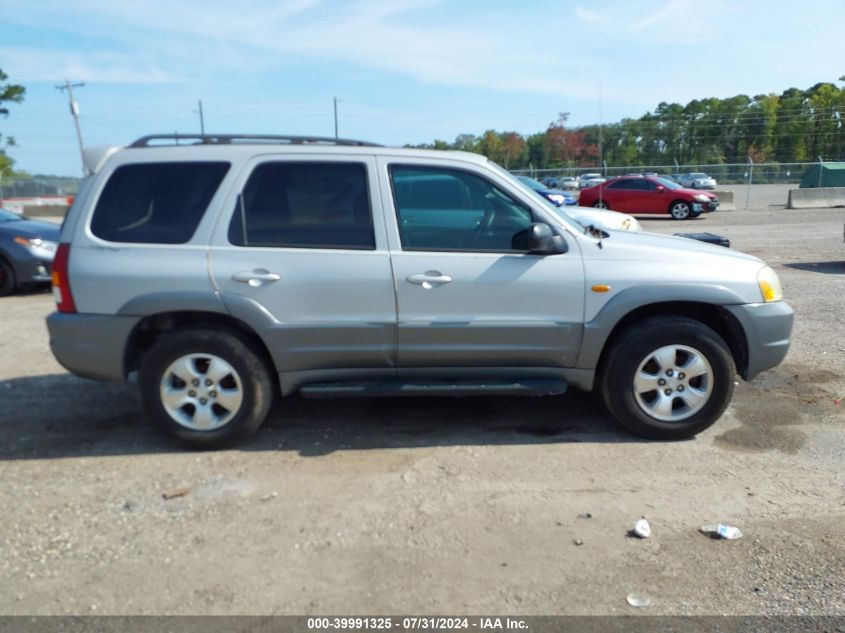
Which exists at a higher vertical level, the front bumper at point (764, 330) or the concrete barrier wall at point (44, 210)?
the front bumper at point (764, 330)

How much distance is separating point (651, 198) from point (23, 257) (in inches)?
792

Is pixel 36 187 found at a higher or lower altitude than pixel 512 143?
lower

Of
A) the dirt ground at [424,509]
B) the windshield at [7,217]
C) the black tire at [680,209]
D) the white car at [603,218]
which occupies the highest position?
the windshield at [7,217]

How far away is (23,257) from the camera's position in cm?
991

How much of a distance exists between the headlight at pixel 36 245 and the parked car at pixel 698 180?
33097 millimetres

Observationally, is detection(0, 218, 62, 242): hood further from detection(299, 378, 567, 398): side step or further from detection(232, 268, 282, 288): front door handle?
detection(299, 378, 567, 398): side step

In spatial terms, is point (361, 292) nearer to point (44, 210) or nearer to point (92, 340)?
point (92, 340)

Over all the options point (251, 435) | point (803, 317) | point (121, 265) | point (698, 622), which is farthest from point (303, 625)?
point (803, 317)

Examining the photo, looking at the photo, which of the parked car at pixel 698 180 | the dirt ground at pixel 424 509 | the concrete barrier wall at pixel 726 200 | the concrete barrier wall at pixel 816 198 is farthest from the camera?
the parked car at pixel 698 180

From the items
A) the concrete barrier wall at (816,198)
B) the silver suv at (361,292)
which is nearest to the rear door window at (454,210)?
the silver suv at (361,292)

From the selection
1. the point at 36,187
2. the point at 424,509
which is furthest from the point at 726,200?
the point at 36,187

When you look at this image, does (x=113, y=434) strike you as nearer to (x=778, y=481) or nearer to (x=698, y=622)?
(x=698, y=622)

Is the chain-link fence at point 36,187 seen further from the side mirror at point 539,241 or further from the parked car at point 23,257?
the side mirror at point 539,241

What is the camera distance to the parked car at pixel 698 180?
120 ft
